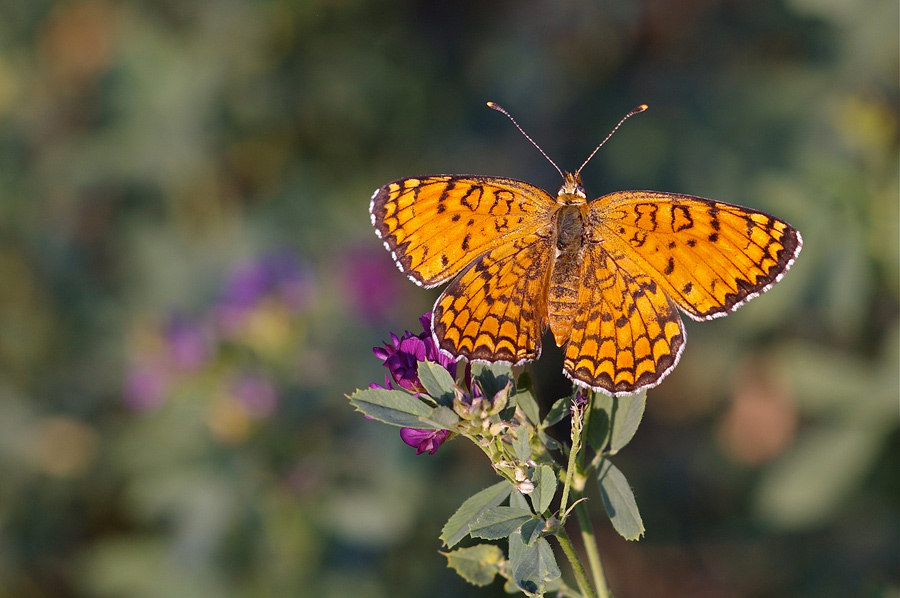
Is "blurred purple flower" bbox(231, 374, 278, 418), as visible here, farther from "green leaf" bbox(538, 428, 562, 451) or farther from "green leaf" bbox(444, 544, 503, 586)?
"green leaf" bbox(538, 428, 562, 451)

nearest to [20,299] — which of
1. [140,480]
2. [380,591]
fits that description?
[140,480]

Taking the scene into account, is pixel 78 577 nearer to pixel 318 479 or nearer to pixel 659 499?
pixel 318 479

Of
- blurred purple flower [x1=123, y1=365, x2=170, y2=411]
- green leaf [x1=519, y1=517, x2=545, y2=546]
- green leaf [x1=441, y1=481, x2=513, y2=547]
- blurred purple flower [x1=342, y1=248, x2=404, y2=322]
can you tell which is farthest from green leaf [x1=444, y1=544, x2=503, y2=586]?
blurred purple flower [x1=342, y1=248, x2=404, y2=322]

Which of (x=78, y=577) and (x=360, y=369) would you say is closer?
(x=360, y=369)

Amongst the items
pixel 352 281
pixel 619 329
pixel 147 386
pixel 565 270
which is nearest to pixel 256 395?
pixel 147 386

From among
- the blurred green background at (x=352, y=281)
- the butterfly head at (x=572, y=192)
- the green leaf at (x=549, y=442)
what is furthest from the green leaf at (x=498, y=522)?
the blurred green background at (x=352, y=281)

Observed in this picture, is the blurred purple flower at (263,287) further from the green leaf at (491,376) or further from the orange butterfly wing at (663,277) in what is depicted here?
the green leaf at (491,376)

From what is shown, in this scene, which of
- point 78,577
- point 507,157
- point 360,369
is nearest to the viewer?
point 360,369
